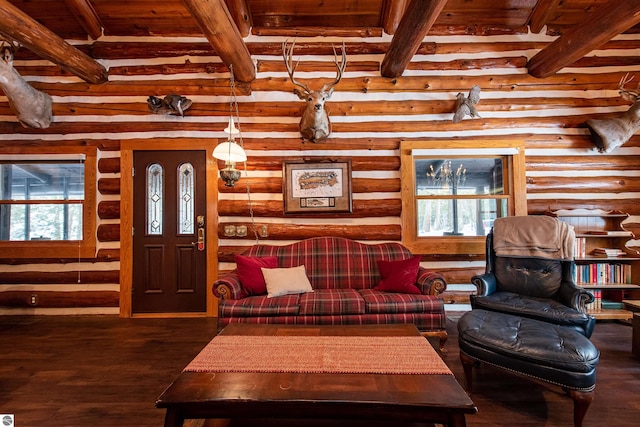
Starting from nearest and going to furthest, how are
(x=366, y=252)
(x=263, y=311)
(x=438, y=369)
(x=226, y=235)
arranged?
(x=438, y=369), (x=263, y=311), (x=366, y=252), (x=226, y=235)

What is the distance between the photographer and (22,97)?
12.4 ft

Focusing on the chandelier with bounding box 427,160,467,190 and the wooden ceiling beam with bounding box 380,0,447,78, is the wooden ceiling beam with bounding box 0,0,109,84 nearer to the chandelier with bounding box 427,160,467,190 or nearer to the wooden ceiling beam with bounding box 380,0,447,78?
the wooden ceiling beam with bounding box 380,0,447,78

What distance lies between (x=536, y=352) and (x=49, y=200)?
18.8ft

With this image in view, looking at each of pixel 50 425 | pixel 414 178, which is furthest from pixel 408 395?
pixel 414 178

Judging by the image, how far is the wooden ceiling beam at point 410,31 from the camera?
2906 mm

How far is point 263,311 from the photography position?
2.95 metres

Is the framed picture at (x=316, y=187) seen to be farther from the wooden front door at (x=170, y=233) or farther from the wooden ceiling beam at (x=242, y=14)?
the wooden ceiling beam at (x=242, y=14)

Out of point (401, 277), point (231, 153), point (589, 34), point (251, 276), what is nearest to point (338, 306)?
point (401, 277)

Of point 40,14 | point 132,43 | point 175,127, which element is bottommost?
point 175,127

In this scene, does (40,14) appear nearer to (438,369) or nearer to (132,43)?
(132,43)

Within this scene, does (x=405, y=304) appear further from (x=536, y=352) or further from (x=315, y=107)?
(x=315, y=107)

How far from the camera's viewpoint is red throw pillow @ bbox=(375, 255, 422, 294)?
3.22 meters

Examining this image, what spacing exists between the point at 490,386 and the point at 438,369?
1.08m

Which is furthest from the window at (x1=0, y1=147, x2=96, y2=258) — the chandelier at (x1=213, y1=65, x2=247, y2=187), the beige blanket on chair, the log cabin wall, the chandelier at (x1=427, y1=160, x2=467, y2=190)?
the beige blanket on chair
